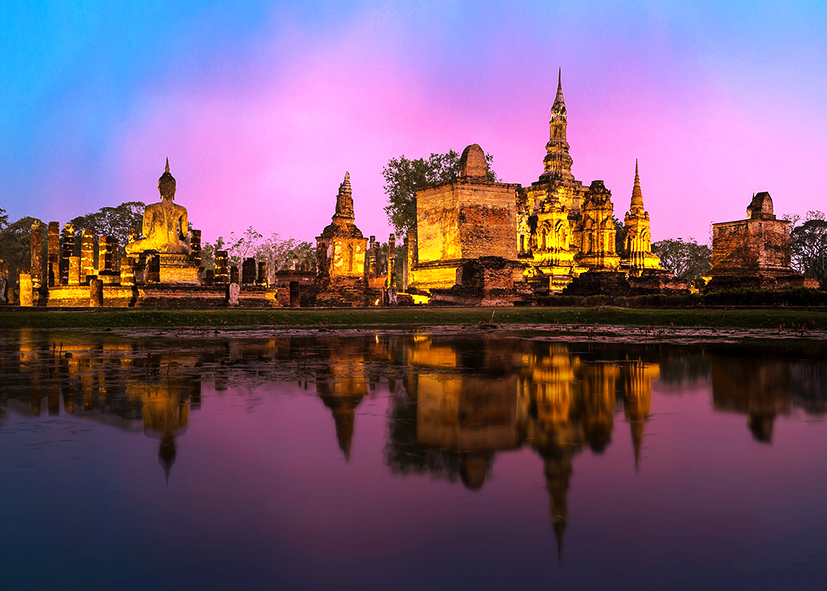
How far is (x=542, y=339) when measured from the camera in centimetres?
1549

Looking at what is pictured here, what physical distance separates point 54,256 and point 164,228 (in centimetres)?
579

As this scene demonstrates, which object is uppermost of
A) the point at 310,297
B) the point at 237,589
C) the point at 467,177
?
the point at 467,177

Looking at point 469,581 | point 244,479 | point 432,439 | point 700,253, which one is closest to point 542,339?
point 432,439

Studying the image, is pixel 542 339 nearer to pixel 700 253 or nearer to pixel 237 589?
pixel 237 589

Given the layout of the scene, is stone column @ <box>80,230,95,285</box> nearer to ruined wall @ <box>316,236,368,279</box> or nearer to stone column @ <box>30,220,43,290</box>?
stone column @ <box>30,220,43,290</box>

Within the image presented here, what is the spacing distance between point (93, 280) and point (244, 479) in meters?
25.4

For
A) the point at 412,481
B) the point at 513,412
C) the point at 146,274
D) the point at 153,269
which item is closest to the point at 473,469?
the point at 412,481

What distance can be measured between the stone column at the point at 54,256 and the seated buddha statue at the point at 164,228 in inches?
143

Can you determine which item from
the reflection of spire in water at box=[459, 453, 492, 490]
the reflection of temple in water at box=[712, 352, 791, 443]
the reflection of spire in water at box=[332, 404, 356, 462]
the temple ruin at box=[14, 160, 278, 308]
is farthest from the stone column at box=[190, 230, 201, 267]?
the reflection of spire in water at box=[459, 453, 492, 490]

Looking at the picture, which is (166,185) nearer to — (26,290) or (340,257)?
(26,290)

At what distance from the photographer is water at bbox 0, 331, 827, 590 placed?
312 cm

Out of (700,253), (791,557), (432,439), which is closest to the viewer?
(791,557)

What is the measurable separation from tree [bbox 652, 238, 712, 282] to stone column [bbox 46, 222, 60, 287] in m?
67.1

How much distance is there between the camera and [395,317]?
21766 mm
